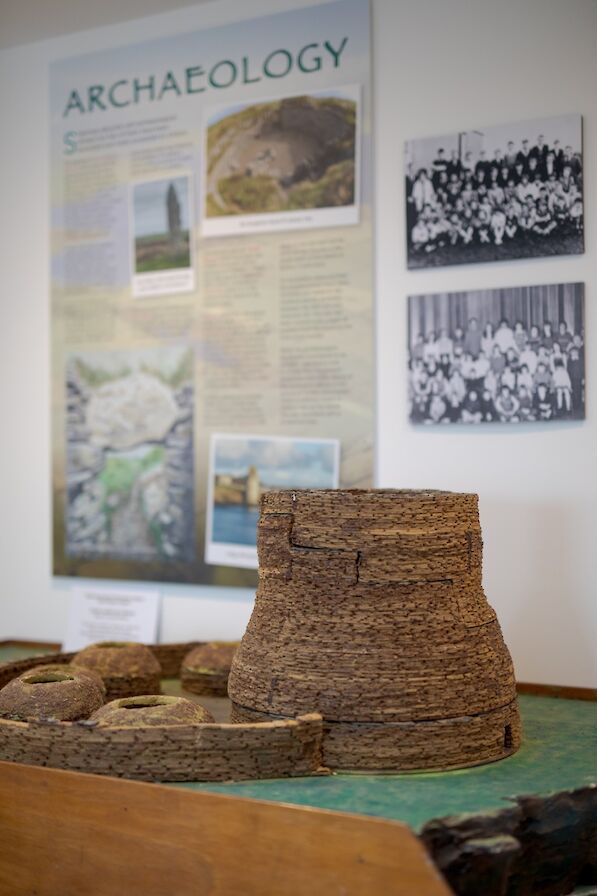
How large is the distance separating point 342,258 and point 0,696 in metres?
1.19

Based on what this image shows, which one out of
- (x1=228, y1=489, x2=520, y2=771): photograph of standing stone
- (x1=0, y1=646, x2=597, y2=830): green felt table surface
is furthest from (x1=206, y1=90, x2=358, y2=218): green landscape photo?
(x1=0, y1=646, x2=597, y2=830): green felt table surface

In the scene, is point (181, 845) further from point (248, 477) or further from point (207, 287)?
point (207, 287)

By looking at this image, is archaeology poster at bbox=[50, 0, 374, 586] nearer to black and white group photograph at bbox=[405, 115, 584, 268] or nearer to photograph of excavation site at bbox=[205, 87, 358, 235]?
photograph of excavation site at bbox=[205, 87, 358, 235]

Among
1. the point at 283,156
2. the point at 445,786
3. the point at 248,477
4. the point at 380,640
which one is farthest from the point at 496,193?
the point at 445,786

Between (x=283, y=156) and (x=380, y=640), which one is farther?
(x=283, y=156)

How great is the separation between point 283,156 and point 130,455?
82 cm

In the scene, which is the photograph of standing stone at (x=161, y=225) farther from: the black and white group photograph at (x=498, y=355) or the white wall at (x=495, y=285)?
the black and white group photograph at (x=498, y=355)

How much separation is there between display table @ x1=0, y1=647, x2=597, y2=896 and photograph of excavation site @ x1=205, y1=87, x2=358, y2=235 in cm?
128

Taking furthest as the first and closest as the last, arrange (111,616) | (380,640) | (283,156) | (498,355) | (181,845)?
(111,616) < (283,156) < (498,355) < (380,640) < (181,845)

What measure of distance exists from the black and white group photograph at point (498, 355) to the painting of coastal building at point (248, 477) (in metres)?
0.26

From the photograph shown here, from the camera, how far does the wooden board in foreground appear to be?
4.59 feet

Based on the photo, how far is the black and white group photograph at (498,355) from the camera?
86.8 inches

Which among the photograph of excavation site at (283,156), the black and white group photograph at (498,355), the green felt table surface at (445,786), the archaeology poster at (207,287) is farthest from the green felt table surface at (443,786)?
the photograph of excavation site at (283,156)

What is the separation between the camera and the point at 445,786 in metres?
1.63
